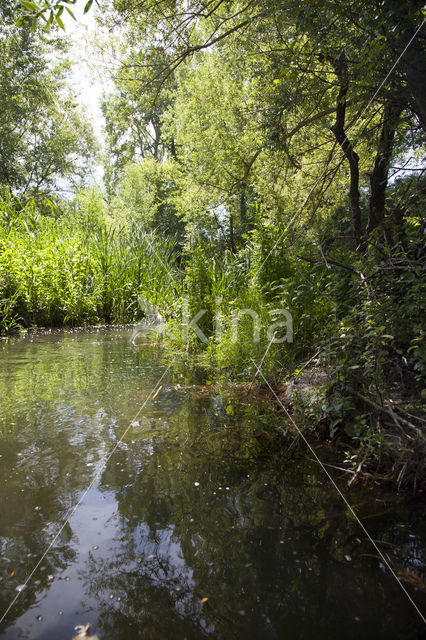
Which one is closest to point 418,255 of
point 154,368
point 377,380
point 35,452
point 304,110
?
point 377,380

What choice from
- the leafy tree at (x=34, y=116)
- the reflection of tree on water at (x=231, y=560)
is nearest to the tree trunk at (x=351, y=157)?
the reflection of tree on water at (x=231, y=560)

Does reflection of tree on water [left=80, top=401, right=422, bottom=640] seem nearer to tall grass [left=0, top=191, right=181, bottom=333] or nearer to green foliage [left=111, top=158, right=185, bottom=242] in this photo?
tall grass [left=0, top=191, right=181, bottom=333]

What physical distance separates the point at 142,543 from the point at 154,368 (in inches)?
122

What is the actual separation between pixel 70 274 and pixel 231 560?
7.08 m

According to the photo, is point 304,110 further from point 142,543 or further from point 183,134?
point 183,134

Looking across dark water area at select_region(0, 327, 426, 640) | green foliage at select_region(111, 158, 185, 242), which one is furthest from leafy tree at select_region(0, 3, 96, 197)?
dark water area at select_region(0, 327, 426, 640)

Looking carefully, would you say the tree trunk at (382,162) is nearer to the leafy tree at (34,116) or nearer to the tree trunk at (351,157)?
the tree trunk at (351,157)

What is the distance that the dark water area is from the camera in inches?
52.1

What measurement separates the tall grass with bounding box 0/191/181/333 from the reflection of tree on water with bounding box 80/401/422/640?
200 inches

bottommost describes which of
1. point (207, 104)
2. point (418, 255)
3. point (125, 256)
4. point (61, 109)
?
point (418, 255)

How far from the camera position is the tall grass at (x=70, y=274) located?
23.6 feet

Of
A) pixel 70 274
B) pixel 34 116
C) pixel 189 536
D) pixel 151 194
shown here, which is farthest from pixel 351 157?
pixel 151 194

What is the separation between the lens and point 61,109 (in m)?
22.7

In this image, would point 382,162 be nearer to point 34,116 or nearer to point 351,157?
point 351,157
